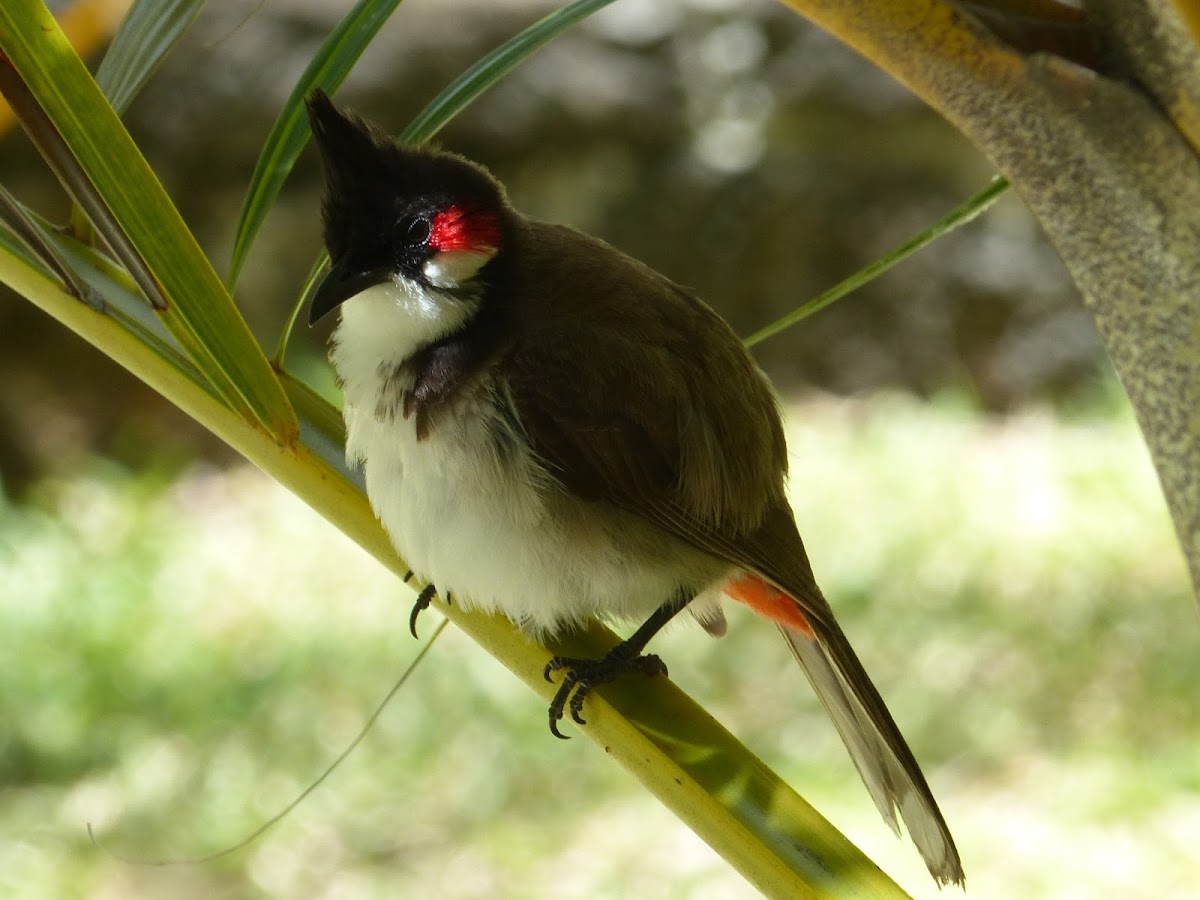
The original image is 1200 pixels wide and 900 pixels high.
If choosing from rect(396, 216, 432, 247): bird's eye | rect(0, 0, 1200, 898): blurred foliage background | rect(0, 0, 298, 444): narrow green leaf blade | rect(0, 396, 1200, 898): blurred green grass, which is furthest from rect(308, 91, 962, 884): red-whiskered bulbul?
rect(0, 396, 1200, 898): blurred green grass

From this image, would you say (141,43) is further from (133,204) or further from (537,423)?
(537,423)

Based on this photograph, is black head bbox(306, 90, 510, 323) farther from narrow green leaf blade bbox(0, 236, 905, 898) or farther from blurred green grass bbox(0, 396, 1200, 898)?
blurred green grass bbox(0, 396, 1200, 898)

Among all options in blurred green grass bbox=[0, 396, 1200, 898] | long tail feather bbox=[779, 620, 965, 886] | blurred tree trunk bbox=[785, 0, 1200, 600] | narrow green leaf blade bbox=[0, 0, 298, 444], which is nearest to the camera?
narrow green leaf blade bbox=[0, 0, 298, 444]

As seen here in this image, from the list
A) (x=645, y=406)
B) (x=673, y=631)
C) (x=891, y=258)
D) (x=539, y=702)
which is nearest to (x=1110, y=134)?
(x=891, y=258)

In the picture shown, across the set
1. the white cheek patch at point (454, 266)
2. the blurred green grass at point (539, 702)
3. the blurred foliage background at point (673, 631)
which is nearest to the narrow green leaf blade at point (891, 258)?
the white cheek patch at point (454, 266)

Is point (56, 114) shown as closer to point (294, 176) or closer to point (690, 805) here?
point (690, 805)

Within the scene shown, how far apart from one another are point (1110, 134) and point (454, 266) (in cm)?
53

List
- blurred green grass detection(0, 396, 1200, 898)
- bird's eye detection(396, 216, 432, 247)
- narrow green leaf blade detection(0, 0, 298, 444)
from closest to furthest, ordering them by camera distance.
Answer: narrow green leaf blade detection(0, 0, 298, 444) → bird's eye detection(396, 216, 432, 247) → blurred green grass detection(0, 396, 1200, 898)

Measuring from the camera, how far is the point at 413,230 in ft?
3.80

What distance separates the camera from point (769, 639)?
3156 mm

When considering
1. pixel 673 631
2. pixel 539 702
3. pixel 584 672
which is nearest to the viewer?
pixel 584 672

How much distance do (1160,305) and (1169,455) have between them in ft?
0.33

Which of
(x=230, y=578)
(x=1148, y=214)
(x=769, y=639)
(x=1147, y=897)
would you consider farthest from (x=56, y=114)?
(x=230, y=578)

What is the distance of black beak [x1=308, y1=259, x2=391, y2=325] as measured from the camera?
1.06 meters
